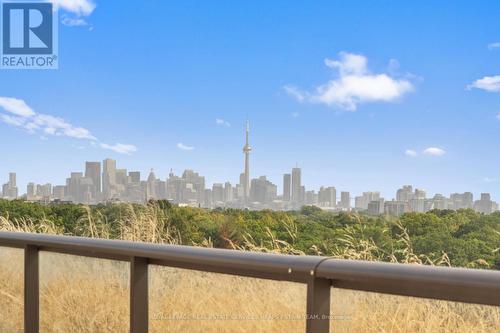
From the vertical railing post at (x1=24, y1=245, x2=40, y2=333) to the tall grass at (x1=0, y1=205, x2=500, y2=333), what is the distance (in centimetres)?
4

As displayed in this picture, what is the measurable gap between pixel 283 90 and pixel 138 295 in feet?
148

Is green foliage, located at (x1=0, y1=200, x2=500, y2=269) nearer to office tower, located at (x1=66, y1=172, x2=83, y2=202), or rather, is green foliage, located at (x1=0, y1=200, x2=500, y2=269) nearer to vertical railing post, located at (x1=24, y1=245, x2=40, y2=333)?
vertical railing post, located at (x1=24, y1=245, x2=40, y2=333)

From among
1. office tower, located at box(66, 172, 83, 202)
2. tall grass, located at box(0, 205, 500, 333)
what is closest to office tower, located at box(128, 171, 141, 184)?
office tower, located at box(66, 172, 83, 202)

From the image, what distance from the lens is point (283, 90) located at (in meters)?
46.6

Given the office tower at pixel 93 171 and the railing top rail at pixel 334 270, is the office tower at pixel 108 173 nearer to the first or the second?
the office tower at pixel 93 171

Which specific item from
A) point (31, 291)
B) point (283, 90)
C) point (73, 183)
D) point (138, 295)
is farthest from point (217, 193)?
point (283, 90)

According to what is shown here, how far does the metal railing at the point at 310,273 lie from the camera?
1.24 metres

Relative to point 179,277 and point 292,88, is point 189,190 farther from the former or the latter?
point 292,88

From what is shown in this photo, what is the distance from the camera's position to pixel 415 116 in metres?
47.3

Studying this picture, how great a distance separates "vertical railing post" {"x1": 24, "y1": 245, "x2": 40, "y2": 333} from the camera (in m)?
2.65

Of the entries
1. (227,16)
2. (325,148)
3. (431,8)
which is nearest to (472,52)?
(431,8)

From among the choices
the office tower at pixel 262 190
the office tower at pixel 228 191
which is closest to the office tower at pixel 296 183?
the office tower at pixel 262 190

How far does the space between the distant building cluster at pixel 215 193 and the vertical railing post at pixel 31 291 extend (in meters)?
7.82

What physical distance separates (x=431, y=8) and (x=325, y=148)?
13978 mm
